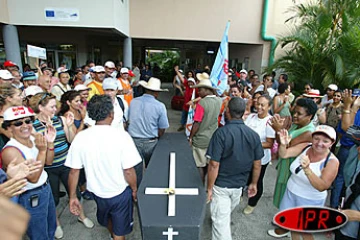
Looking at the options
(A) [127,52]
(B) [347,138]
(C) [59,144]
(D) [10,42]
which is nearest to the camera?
(C) [59,144]

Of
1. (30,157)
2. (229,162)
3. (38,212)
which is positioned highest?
(30,157)

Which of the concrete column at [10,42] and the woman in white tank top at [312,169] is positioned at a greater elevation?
the concrete column at [10,42]

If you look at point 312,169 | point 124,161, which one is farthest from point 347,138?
point 124,161

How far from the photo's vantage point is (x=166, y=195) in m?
2.04

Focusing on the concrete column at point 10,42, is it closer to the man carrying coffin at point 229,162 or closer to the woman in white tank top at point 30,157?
the woman in white tank top at point 30,157

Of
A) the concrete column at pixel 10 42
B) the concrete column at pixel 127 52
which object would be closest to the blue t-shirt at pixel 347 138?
the concrete column at pixel 10 42

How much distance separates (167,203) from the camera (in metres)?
1.92

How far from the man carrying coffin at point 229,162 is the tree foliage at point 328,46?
5.21 m

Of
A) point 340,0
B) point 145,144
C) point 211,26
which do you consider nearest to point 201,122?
point 145,144

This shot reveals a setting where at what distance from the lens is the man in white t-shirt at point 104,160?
1940 mm

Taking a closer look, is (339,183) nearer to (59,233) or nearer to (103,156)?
(103,156)

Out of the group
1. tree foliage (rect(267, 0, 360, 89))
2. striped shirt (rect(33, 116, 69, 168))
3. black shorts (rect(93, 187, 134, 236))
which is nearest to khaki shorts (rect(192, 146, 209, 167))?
black shorts (rect(93, 187, 134, 236))

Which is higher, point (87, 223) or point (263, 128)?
point (263, 128)

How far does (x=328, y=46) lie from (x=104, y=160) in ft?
23.4
